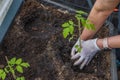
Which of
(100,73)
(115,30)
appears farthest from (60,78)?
(115,30)

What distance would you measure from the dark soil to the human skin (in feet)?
0.46

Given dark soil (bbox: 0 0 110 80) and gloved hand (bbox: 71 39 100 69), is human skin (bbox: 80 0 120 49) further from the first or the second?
dark soil (bbox: 0 0 110 80)

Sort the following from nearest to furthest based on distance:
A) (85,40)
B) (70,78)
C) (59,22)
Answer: (70,78) < (85,40) < (59,22)

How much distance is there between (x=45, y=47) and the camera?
1.86 meters

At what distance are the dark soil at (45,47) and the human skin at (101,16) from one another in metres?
0.14

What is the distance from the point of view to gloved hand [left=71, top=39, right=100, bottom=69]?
1795 mm

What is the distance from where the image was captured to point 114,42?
5.55ft

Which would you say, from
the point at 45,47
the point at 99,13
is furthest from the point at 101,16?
the point at 45,47

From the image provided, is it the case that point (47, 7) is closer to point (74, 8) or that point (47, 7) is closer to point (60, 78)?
point (74, 8)

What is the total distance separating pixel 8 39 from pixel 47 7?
1.32ft

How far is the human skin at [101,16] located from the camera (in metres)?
1.55

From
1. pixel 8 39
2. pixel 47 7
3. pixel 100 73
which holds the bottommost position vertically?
pixel 100 73

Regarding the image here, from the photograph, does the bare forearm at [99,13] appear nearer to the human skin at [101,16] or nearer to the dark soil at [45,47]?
the human skin at [101,16]

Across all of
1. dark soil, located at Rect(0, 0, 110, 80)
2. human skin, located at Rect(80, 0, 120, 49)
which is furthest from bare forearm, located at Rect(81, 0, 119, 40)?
dark soil, located at Rect(0, 0, 110, 80)
